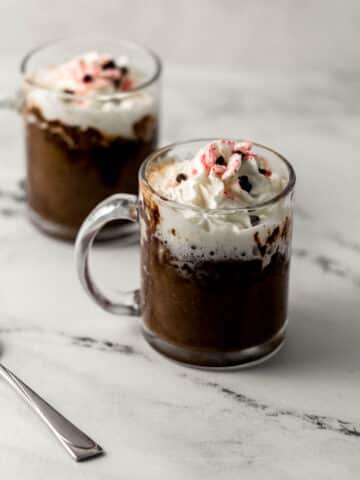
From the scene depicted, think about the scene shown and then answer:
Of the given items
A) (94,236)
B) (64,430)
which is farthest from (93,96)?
(64,430)

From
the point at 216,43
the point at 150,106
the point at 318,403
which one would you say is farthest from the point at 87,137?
the point at 216,43

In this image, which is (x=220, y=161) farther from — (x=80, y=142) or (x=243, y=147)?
(x=80, y=142)

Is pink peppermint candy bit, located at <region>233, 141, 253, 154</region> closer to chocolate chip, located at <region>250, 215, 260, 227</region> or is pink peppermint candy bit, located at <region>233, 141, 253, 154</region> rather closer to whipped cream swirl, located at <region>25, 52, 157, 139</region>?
chocolate chip, located at <region>250, 215, 260, 227</region>

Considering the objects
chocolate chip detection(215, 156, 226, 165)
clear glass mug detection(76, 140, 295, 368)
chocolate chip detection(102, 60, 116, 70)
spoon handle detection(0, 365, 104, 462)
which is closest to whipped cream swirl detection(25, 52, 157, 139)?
chocolate chip detection(102, 60, 116, 70)

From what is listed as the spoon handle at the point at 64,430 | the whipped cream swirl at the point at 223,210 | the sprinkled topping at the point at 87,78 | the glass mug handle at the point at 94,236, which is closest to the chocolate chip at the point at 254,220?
the whipped cream swirl at the point at 223,210

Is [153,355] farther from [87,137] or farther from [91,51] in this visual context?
[91,51]

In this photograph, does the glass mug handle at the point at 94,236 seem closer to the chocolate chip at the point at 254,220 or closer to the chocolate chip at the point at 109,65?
the chocolate chip at the point at 254,220
